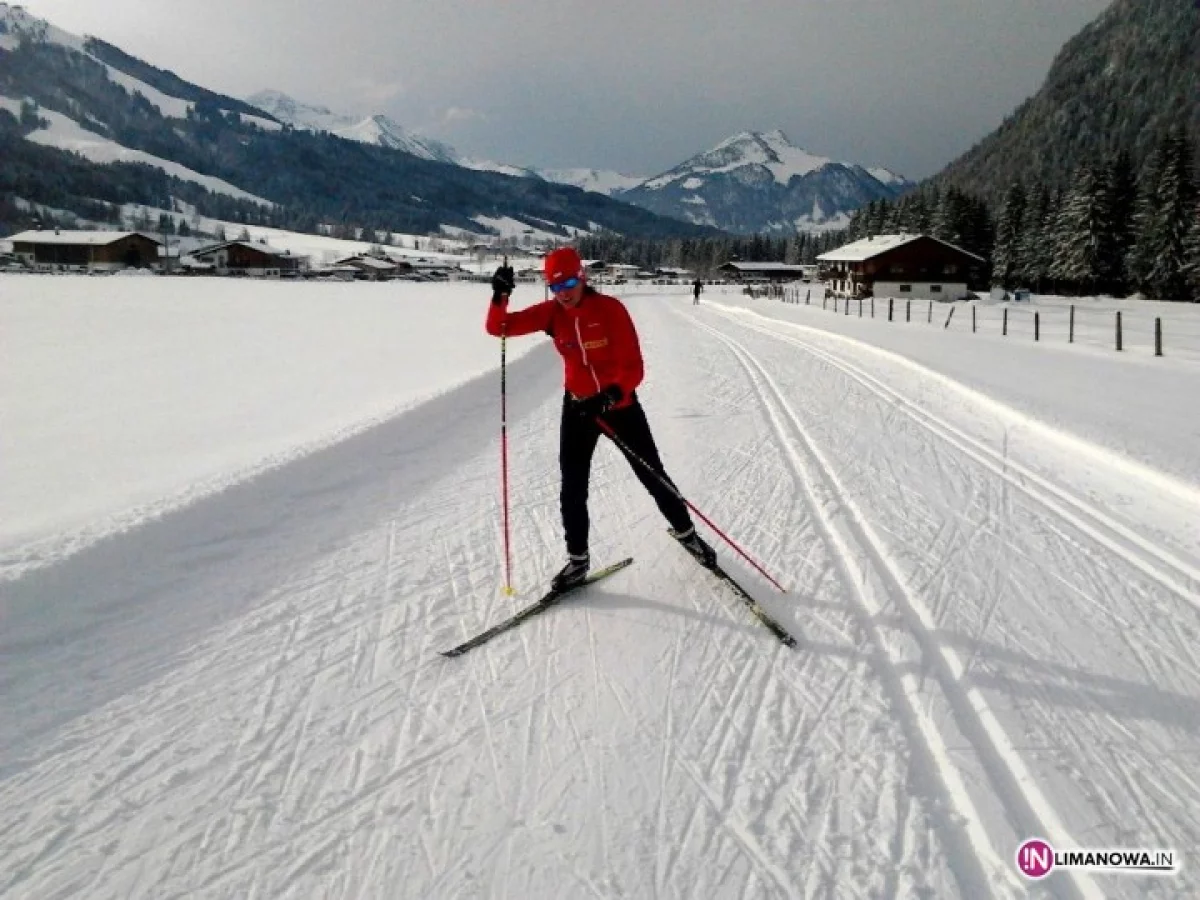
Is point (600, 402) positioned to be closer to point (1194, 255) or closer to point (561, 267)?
point (561, 267)

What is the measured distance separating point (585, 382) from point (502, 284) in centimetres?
92

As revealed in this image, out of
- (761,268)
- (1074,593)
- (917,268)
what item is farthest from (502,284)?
(761,268)

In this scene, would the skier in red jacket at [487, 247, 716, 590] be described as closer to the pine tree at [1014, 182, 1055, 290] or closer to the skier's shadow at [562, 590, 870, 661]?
the skier's shadow at [562, 590, 870, 661]

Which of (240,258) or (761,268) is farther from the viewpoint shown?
(761,268)

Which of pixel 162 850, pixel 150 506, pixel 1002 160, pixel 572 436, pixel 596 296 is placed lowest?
pixel 162 850

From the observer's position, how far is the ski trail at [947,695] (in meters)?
2.72

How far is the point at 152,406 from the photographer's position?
1172 centimetres

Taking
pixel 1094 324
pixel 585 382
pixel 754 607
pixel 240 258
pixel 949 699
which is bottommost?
pixel 949 699

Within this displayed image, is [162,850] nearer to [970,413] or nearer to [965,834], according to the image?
[965,834]

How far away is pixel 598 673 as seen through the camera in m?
3.84

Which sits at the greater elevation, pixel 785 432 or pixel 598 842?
pixel 785 432

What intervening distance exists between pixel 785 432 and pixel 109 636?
752 cm

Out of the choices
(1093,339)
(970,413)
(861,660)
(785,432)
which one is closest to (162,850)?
(861,660)

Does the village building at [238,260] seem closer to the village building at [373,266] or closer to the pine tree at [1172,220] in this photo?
the village building at [373,266]
